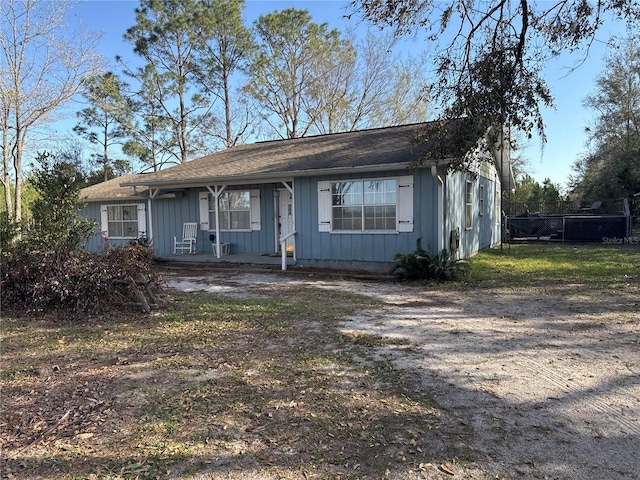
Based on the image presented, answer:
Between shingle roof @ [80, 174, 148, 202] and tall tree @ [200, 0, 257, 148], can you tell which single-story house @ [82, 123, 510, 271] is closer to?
shingle roof @ [80, 174, 148, 202]

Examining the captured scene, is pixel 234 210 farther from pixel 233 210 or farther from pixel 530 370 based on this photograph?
pixel 530 370

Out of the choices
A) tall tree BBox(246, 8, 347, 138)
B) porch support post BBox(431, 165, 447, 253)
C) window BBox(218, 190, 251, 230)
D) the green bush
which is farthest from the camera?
tall tree BBox(246, 8, 347, 138)

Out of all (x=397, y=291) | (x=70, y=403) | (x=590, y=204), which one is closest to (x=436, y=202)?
(x=397, y=291)

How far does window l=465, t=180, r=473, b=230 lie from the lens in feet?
39.0

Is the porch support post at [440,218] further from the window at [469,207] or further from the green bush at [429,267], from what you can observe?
the window at [469,207]

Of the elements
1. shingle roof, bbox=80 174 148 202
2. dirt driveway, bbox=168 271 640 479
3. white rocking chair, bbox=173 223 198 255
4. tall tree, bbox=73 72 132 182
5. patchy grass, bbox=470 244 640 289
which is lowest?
dirt driveway, bbox=168 271 640 479

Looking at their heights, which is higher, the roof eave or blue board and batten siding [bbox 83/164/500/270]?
the roof eave

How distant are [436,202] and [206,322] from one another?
5870mm

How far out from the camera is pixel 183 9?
25031 millimetres

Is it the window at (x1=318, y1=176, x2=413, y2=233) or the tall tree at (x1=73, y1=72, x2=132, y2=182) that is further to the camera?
the tall tree at (x1=73, y1=72, x2=132, y2=182)

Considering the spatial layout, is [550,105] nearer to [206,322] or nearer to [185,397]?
[206,322]

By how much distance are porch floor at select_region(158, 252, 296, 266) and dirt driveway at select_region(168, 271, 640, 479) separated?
491 cm

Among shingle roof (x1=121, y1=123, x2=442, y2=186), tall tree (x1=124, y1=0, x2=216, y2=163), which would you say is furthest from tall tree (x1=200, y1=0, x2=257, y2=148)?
shingle roof (x1=121, y1=123, x2=442, y2=186)

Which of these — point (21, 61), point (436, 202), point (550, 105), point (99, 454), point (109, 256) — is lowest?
point (99, 454)
